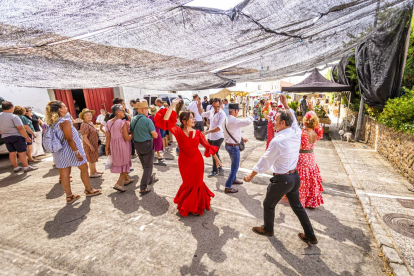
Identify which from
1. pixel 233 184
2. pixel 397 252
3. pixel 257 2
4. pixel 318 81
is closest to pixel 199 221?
pixel 233 184

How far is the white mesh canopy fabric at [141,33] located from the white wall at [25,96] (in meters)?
9.60

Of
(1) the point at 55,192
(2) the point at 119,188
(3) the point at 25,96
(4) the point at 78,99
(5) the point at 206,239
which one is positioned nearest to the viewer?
(5) the point at 206,239

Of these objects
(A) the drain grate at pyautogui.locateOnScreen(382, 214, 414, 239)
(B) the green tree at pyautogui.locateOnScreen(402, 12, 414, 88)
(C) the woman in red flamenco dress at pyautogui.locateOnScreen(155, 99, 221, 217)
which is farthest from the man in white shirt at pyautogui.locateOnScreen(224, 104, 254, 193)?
(B) the green tree at pyautogui.locateOnScreen(402, 12, 414, 88)

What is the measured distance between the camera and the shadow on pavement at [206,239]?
2.45m

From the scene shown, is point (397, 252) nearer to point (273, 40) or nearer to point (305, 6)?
point (305, 6)

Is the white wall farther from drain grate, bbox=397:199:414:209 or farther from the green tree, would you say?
the green tree

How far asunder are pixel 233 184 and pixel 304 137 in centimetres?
201

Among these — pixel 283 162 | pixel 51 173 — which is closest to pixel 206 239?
pixel 283 162

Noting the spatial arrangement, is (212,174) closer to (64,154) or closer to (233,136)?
(233,136)

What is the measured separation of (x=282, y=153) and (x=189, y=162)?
1.58 m

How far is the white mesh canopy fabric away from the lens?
2.27 m

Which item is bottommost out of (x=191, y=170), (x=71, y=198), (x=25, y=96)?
(x=71, y=198)

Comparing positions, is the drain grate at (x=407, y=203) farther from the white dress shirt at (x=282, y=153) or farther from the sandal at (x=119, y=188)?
the sandal at (x=119, y=188)

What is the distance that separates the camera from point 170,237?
118 inches
